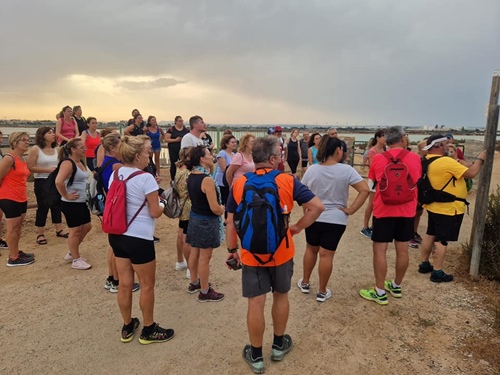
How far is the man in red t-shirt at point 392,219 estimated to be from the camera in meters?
3.41

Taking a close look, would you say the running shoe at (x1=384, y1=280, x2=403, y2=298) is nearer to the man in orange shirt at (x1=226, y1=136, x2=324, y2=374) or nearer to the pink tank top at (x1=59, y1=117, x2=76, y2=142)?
the man in orange shirt at (x1=226, y1=136, x2=324, y2=374)

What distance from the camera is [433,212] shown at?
3.96 m

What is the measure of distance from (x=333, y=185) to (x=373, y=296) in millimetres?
1468

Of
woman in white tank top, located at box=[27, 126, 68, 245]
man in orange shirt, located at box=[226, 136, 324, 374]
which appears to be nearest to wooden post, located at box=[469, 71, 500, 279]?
man in orange shirt, located at box=[226, 136, 324, 374]

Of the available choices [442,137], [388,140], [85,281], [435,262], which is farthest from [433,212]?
[85,281]

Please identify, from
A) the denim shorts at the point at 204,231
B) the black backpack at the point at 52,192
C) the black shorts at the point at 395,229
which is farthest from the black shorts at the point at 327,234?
the black backpack at the point at 52,192

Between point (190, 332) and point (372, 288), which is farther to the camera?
point (372, 288)

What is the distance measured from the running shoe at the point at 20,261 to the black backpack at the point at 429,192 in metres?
5.47

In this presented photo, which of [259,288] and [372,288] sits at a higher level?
[259,288]

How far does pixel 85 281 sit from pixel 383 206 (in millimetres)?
3791

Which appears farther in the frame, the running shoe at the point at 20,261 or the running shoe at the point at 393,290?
the running shoe at the point at 20,261

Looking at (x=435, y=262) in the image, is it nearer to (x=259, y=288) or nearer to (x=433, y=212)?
(x=433, y=212)

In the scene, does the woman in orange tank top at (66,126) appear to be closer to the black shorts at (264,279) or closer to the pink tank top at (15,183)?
the pink tank top at (15,183)

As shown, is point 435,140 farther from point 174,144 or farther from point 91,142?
point 91,142
